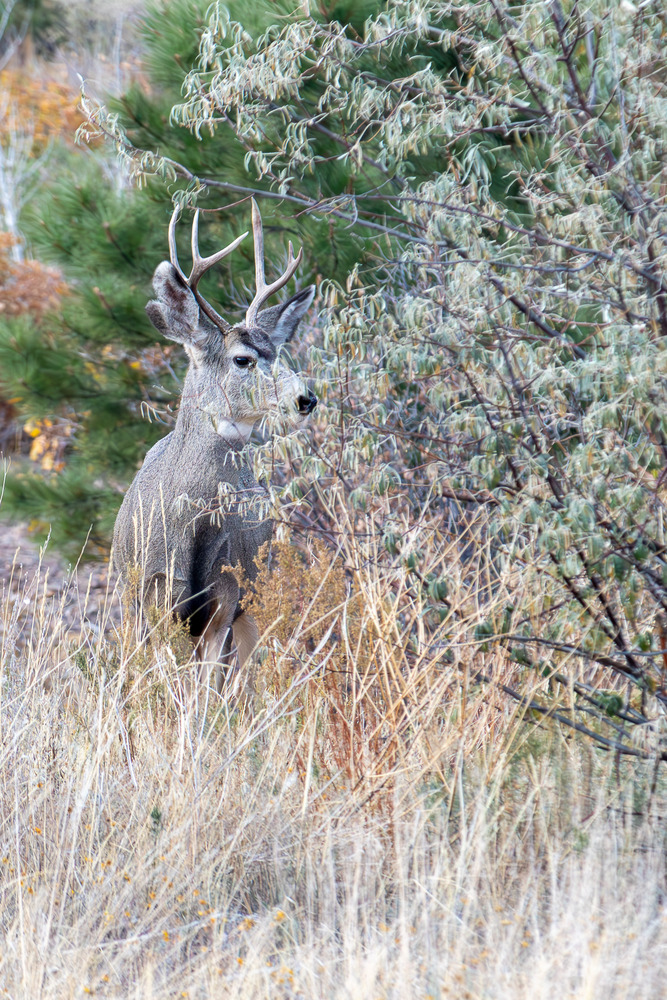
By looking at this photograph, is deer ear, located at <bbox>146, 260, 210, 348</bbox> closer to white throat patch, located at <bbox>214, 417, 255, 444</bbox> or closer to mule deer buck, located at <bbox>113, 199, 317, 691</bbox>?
mule deer buck, located at <bbox>113, 199, 317, 691</bbox>

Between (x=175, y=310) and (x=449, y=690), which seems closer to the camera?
(x=449, y=690)

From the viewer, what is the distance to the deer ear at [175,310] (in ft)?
17.8

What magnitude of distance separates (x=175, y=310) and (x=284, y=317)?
62 cm

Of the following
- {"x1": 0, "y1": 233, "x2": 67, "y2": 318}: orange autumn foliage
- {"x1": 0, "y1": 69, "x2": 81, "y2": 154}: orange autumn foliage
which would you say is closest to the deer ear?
{"x1": 0, "y1": 233, "x2": 67, "y2": 318}: orange autumn foliage

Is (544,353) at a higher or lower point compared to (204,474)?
higher

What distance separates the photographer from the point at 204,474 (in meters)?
5.56

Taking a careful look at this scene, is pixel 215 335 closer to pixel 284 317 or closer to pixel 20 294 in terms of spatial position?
pixel 284 317

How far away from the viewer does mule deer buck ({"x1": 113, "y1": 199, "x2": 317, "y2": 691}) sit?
5.38m

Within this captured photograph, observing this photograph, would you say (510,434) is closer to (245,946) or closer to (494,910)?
(494,910)

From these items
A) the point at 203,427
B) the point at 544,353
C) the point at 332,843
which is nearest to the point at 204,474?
the point at 203,427

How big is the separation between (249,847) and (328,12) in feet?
15.9

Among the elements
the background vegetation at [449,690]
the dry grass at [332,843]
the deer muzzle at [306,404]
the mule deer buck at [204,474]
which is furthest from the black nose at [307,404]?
the dry grass at [332,843]

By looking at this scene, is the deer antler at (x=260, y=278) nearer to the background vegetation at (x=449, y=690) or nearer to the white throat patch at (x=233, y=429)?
the white throat patch at (x=233, y=429)

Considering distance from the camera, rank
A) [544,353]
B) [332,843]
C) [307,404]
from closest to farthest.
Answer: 1. [332,843]
2. [544,353]
3. [307,404]
